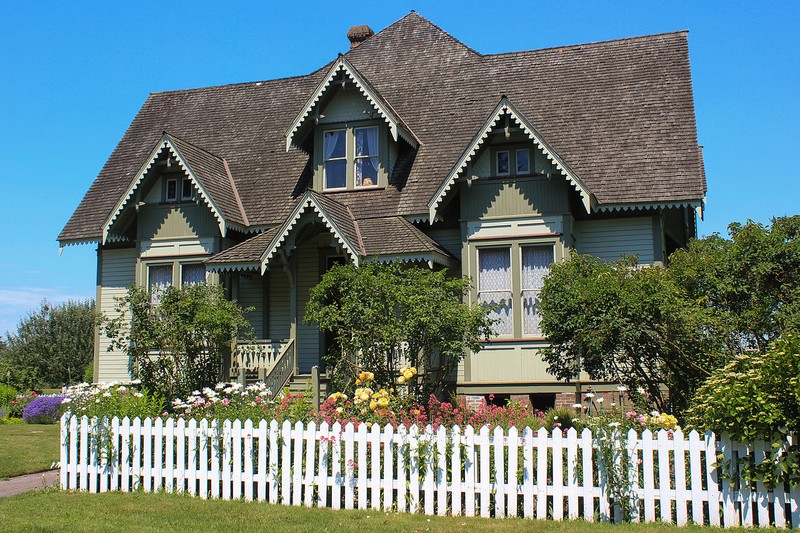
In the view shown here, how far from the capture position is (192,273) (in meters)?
21.9

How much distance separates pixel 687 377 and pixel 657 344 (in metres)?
0.79

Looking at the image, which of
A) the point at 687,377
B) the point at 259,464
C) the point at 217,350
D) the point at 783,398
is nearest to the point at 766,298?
the point at 687,377

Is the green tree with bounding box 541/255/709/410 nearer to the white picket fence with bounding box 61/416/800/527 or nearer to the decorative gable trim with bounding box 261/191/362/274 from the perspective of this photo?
the white picket fence with bounding box 61/416/800/527

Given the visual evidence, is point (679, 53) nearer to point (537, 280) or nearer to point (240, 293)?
point (537, 280)

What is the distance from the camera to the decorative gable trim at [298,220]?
1812cm

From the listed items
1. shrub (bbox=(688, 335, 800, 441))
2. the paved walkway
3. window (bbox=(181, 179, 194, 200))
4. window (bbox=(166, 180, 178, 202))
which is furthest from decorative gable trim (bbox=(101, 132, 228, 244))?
shrub (bbox=(688, 335, 800, 441))

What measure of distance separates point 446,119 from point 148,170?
26.1 feet

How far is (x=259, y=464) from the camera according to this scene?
1159cm

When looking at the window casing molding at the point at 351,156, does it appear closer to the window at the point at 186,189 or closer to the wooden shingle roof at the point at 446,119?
the wooden shingle roof at the point at 446,119

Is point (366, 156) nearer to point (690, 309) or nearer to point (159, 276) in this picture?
point (159, 276)

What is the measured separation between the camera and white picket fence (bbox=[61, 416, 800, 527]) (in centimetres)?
980

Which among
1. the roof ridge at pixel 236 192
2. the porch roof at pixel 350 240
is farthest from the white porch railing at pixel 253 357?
the roof ridge at pixel 236 192

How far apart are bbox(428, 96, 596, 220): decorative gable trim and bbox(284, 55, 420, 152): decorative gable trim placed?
268cm

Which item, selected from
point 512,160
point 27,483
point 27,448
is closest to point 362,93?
point 512,160
